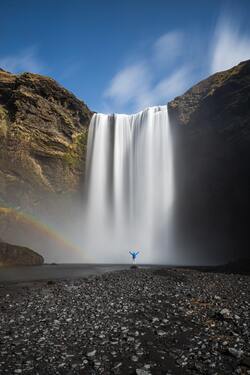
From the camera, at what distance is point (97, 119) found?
65.0 metres

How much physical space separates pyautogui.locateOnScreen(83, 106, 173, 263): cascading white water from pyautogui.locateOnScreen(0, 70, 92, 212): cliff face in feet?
14.1

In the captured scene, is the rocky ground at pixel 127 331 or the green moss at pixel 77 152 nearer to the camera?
the rocky ground at pixel 127 331

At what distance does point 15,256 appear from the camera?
34.4 metres

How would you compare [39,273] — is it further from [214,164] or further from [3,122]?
[3,122]

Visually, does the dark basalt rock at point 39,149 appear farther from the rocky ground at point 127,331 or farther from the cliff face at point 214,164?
the rocky ground at point 127,331

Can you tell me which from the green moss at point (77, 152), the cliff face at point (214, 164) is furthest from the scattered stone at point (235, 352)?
the green moss at point (77, 152)

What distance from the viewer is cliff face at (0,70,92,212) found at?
175ft

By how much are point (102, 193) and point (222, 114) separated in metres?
26.6

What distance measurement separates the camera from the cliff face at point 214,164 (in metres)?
47.2

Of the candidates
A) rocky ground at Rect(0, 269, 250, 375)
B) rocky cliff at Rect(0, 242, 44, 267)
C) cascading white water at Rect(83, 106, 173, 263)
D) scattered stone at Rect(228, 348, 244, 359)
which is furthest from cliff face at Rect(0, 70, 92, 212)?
scattered stone at Rect(228, 348, 244, 359)

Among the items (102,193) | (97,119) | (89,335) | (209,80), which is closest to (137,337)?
(89,335)

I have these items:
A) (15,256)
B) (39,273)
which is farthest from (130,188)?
(39,273)

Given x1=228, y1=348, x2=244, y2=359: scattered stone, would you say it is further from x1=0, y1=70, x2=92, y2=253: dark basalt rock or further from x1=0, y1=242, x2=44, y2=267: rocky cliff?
x1=0, y1=70, x2=92, y2=253: dark basalt rock

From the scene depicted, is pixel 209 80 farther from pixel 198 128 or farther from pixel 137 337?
pixel 137 337
